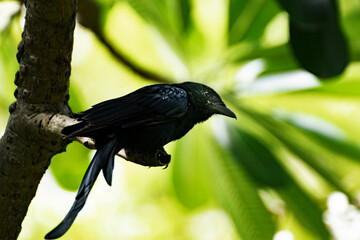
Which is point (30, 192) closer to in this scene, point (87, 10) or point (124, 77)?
point (87, 10)

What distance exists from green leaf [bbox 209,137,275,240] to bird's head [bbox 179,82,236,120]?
0.55 m

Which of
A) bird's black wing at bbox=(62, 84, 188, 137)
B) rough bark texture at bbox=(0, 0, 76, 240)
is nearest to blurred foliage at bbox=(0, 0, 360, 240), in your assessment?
bird's black wing at bbox=(62, 84, 188, 137)

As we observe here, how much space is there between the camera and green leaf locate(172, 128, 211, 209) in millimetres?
3625

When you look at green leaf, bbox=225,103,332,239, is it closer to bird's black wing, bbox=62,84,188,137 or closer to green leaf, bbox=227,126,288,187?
green leaf, bbox=227,126,288,187

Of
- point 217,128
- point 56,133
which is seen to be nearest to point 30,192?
point 56,133

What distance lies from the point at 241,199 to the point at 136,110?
45.0 inches

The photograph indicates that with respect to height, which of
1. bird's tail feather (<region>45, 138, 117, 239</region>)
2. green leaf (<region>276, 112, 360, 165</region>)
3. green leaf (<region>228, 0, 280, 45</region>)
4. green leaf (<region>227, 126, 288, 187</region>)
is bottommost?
bird's tail feather (<region>45, 138, 117, 239</region>)

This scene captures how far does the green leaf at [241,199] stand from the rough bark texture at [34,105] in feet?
4.34

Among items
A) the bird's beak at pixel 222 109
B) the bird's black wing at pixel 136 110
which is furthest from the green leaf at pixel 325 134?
the bird's black wing at pixel 136 110

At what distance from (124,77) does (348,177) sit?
1.81 meters

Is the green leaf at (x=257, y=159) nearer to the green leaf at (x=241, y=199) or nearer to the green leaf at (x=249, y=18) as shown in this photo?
the green leaf at (x=241, y=199)

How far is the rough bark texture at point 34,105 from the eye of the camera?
6.04 feet

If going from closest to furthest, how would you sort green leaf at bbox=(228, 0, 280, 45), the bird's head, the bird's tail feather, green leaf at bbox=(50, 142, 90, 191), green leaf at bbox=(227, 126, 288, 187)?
the bird's tail feather
the bird's head
green leaf at bbox=(227, 126, 288, 187)
green leaf at bbox=(228, 0, 280, 45)
green leaf at bbox=(50, 142, 90, 191)

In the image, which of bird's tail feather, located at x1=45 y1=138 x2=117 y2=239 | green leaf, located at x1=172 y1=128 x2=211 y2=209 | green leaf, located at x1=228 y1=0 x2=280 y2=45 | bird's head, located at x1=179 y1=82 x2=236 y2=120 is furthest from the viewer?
green leaf, located at x1=172 y1=128 x2=211 y2=209
